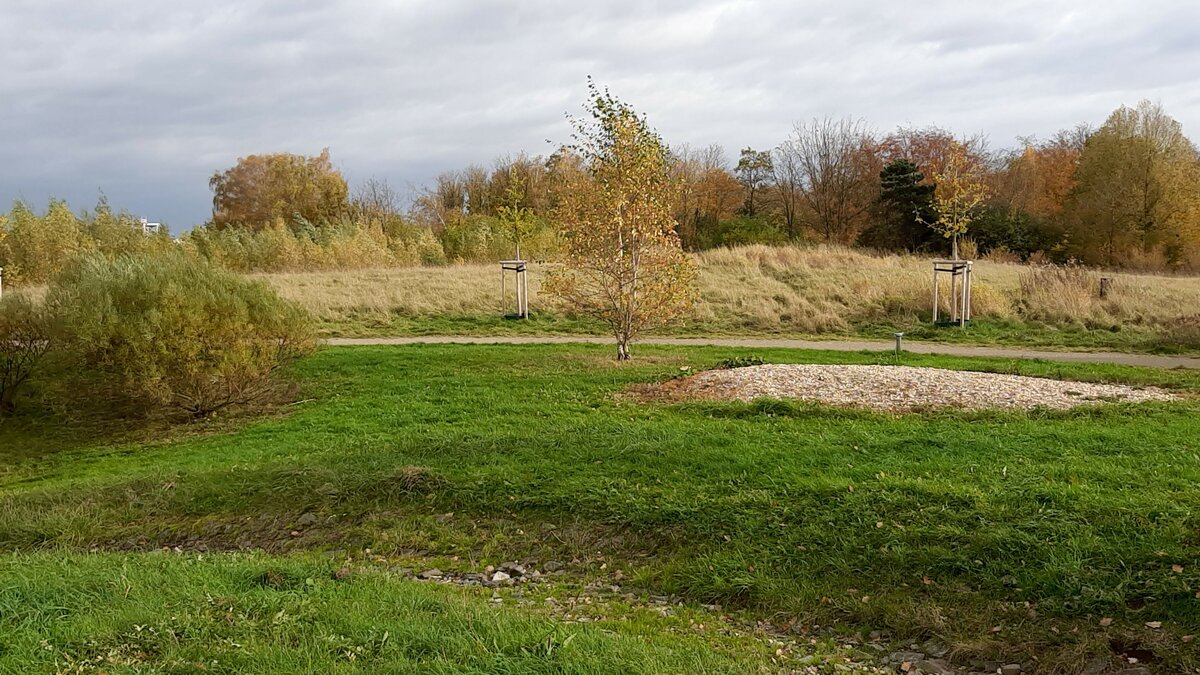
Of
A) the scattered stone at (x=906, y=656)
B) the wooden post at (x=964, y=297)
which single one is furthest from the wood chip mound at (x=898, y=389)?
the wooden post at (x=964, y=297)

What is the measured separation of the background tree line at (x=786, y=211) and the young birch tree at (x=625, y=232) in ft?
31.7

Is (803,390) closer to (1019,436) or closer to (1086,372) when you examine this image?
(1019,436)

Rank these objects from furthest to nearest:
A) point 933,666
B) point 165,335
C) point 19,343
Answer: point 19,343 < point 165,335 < point 933,666

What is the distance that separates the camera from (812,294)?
76.6ft

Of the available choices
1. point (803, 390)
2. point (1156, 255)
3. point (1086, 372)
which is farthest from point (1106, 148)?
point (803, 390)

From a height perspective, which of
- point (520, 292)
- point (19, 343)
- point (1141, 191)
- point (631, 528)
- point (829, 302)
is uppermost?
point (1141, 191)

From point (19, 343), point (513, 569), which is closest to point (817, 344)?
point (513, 569)

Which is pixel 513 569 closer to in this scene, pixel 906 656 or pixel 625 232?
pixel 906 656

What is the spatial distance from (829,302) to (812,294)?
124 centimetres

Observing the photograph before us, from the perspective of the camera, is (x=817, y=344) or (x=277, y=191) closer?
(x=817, y=344)

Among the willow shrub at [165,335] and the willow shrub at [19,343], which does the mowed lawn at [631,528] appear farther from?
the willow shrub at [19,343]

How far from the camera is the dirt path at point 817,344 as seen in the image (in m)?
14.3

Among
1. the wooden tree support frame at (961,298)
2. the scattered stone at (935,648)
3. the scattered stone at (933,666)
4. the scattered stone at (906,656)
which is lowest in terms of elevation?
the scattered stone at (933,666)

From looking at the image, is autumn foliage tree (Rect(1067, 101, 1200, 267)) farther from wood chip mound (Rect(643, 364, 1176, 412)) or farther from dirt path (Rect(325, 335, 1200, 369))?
wood chip mound (Rect(643, 364, 1176, 412))
